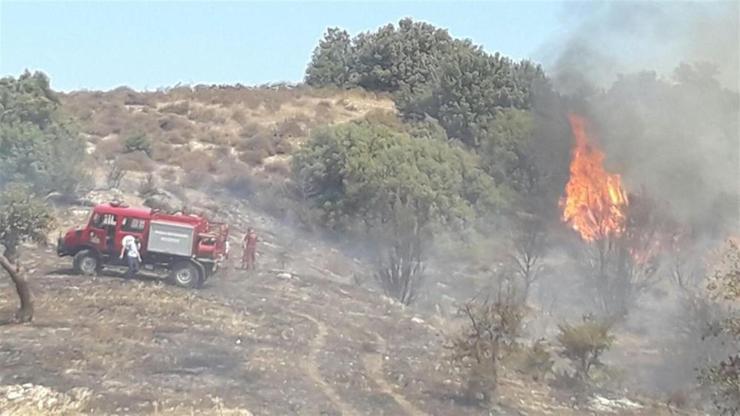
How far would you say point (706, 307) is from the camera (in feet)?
97.0

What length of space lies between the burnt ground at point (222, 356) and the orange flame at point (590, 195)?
15.0 metres

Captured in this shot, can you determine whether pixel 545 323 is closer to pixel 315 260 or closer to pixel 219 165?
pixel 315 260

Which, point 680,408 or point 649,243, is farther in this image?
point 649,243

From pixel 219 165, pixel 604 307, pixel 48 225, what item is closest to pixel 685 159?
pixel 604 307

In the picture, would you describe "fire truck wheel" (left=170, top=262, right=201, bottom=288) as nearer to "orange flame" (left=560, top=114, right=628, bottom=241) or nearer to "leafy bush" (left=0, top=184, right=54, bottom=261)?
"leafy bush" (left=0, top=184, right=54, bottom=261)

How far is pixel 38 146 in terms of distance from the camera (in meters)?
41.2

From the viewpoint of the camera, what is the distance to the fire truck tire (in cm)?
2842

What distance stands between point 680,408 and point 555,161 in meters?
25.8

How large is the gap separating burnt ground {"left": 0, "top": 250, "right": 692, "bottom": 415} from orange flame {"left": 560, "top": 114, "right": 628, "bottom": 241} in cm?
1500

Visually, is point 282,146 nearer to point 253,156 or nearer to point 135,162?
point 253,156

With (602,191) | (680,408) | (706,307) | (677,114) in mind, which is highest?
(677,114)

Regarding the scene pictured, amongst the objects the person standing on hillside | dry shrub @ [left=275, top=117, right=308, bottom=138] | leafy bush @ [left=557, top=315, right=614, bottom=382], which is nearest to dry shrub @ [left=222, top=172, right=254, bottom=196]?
dry shrub @ [left=275, top=117, right=308, bottom=138]

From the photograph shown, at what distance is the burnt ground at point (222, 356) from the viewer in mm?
18641

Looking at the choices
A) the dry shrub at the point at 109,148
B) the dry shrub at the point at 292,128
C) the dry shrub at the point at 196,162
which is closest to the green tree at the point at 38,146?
the dry shrub at the point at 109,148
